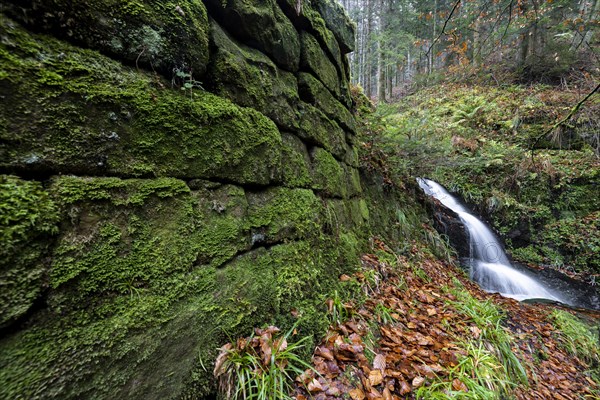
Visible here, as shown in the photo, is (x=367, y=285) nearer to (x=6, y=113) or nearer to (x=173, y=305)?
(x=173, y=305)

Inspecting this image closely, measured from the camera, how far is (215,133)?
2.09m

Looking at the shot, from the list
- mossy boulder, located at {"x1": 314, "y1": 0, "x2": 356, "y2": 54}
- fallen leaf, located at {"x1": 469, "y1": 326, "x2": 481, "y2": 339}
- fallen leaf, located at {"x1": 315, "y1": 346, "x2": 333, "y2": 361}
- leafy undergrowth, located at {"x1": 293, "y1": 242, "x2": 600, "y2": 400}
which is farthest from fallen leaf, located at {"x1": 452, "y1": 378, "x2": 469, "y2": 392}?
mossy boulder, located at {"x1": 314, "y1": 0, "x2": 356, "y2": 54}

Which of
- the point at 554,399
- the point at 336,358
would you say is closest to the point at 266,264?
the point at 336,358

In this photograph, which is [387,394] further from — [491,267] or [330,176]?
[491,267]

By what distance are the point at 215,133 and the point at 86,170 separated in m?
0.92

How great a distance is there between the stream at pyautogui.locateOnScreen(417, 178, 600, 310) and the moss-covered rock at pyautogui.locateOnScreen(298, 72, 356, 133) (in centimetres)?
538

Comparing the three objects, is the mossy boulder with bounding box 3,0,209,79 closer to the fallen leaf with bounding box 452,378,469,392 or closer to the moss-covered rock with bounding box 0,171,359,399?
the moss-covered rock with bounding box 0,171,359,399

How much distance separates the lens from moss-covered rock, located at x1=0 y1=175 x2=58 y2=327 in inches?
43.5

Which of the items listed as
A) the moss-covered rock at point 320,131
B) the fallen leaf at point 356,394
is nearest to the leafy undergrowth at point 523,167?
the moss-covered rock at point 320,131

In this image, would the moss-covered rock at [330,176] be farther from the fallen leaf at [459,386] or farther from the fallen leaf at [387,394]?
the fallen leaf at [459,386]

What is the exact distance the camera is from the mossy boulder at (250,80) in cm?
226

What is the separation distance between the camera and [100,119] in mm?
1493

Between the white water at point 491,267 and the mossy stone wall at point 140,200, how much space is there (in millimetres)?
6199

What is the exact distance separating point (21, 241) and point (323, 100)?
3671mm
